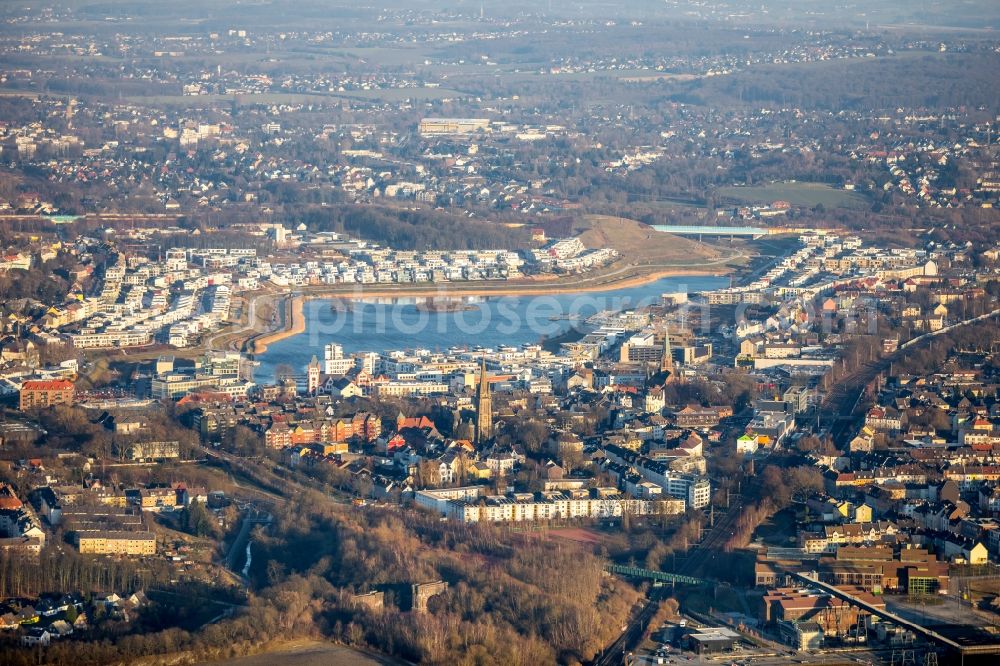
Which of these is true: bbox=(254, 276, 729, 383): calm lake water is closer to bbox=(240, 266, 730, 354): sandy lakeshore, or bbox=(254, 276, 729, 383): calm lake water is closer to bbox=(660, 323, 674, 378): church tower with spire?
bbox=(240, 266, 730, 354): sandy lakeshore

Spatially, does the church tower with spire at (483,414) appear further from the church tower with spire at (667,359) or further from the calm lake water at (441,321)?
the calm lake water at (441,321)

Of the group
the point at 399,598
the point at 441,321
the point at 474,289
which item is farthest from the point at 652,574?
the point at 474,289

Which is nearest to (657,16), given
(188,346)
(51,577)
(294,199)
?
(294,199)

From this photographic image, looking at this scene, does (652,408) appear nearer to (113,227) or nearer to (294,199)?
(113,227)

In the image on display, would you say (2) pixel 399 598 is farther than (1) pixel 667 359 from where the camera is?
No

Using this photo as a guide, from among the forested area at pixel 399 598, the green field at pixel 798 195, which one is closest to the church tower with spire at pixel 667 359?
the forested area at pixel 399 598

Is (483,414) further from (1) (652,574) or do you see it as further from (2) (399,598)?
(2) (399,598)

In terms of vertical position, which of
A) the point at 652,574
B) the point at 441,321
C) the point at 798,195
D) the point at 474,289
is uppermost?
the point at 652,574
